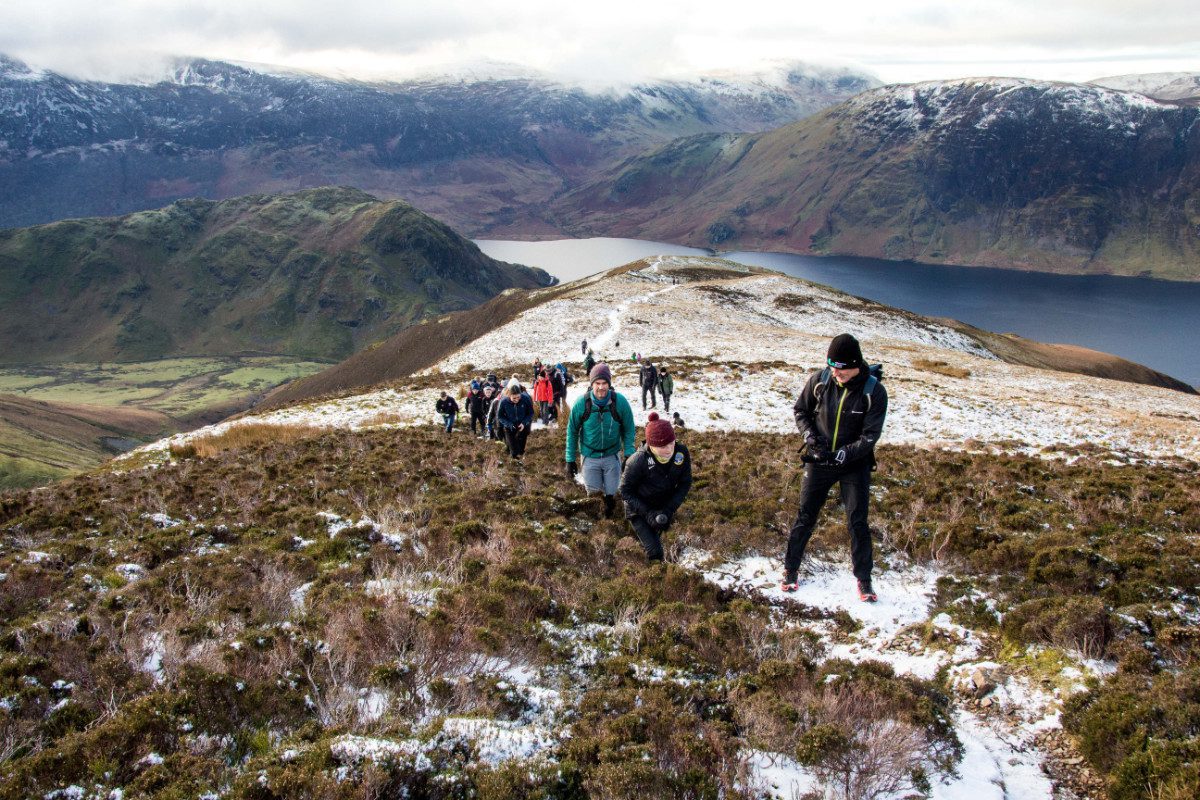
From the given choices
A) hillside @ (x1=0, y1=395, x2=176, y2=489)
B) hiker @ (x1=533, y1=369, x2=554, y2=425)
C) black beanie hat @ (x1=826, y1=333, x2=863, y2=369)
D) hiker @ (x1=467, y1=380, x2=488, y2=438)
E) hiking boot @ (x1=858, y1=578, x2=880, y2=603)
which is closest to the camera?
black beanie hat @ (x1=826, y1=333, x2=863, y2=369)

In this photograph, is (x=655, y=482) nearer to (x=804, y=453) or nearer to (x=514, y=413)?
(x=804, y=453)

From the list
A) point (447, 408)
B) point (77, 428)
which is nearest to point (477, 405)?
point (447, 408)

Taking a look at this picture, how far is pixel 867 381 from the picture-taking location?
701cm

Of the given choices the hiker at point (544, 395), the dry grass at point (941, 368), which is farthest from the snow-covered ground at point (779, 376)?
the hiker at point (544, 395)

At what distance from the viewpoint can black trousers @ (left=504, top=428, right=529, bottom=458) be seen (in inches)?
570

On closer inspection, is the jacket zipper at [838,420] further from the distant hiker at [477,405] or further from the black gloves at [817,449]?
the distant hiker at [477,405]

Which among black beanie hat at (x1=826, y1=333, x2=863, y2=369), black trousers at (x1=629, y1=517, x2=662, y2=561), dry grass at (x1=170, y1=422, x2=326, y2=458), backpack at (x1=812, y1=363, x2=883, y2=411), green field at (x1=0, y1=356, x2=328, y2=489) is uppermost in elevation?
black beanie hat at (x1=826, y1=333, x2=863, y2=369)

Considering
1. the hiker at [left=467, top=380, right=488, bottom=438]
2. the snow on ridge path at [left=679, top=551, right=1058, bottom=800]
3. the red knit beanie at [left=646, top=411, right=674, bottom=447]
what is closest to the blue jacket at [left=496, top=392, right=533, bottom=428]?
the hiker at [left=467, top=380, right=488, bottom=438]

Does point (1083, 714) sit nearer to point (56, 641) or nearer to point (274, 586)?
point (274, 586)

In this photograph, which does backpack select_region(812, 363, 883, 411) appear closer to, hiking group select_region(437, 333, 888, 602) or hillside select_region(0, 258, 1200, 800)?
hiking group select_region(437, 333, 888, 602)

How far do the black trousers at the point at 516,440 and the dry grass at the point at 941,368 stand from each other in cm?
3369

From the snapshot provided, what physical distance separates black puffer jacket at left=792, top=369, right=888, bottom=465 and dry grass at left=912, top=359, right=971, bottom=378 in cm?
3685

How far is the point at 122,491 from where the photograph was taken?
13180 mm

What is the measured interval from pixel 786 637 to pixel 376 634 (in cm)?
400
